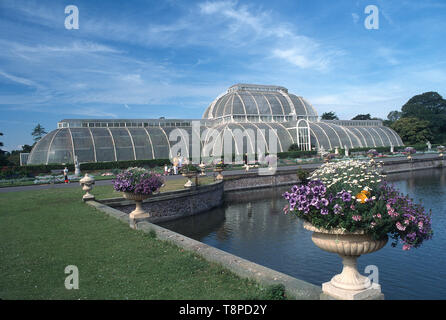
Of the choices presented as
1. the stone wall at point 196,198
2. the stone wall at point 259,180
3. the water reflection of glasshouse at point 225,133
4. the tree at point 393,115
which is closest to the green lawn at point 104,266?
the stone wall at point 196,198

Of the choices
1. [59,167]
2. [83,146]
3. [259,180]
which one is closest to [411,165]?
[259,180]

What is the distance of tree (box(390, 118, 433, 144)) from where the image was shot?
70.6m

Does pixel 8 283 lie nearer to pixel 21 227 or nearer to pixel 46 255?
pixel 46 255

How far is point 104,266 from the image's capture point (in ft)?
22.5

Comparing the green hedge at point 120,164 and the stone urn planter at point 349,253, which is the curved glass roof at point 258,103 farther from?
the stone urn planter at point 349,253

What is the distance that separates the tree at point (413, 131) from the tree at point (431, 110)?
1428 centimetres

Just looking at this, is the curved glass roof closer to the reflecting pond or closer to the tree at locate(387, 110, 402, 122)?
the reflecting pond

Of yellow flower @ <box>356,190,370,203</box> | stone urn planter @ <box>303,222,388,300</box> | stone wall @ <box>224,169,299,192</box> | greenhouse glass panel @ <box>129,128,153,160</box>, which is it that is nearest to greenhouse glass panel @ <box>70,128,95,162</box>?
greenhouse glass panel @ <box>129,128,153,160</box>

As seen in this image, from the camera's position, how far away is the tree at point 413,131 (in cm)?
7062

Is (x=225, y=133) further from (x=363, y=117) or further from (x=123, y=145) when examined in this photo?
(x=363, y=117)

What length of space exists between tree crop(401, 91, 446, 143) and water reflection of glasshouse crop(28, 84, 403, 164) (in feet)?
120

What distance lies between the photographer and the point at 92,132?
134 ft

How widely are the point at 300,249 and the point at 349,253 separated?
756cm
